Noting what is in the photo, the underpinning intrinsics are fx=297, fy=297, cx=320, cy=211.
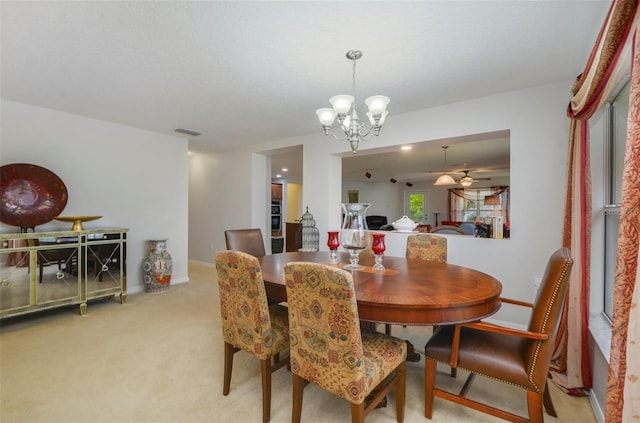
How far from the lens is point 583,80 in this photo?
6.07ft

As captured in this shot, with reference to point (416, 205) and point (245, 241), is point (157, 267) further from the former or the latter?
point (416, 205)

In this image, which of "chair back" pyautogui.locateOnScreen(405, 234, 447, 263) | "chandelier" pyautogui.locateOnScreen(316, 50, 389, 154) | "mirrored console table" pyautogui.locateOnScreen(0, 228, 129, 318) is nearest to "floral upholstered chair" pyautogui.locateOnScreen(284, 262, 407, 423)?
"chandelier" pyautogui.locateOnScreen(316, 50, 389, 154)

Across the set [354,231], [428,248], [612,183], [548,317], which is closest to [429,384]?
[548,317]

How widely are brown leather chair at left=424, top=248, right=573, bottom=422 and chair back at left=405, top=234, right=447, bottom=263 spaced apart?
3.64ft

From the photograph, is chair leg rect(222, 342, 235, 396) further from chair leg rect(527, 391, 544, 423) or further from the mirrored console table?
the mirrored console table

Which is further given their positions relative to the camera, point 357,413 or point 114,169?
point 114,169

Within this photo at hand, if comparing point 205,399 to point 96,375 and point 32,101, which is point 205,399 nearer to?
point 96,375

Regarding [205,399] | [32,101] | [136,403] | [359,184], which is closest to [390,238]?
[205,399]

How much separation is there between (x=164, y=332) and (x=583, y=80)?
3.86 meters

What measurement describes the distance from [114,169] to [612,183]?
5.31m

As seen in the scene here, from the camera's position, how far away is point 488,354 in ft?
5.04

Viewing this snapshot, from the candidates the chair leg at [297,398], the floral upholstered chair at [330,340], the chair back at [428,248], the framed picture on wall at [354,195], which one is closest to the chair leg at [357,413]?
the floral upholstered chair at [330,340]

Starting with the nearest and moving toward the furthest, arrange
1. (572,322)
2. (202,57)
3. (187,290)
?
(572,322)
(202,57)
(187,290)

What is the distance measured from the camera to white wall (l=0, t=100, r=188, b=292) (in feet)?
11.1
